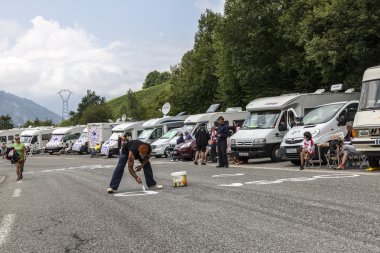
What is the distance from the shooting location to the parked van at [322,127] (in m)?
18.1

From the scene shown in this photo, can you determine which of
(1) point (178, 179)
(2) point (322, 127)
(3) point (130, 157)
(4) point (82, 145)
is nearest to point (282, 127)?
(2) point (322, 127)

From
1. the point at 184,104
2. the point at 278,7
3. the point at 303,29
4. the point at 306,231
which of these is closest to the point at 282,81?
the point at 278,7

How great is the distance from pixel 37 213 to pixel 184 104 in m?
46.5

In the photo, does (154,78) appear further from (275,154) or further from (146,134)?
(275,154)

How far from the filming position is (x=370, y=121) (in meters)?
15.0

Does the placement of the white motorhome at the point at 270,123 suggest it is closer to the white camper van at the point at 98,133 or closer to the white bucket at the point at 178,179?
the white bucket at the point at 178,179

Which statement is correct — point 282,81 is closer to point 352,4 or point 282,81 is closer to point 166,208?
point 352,4

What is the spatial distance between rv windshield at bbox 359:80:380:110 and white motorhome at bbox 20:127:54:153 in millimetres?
47935

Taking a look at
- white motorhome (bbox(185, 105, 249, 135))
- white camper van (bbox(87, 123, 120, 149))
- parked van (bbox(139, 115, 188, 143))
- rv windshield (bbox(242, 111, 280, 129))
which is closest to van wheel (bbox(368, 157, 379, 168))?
rv windshield (bbox(242, 111, 280, 129))

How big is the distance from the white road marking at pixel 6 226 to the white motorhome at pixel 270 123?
1261 centimetres

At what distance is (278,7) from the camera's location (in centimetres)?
3616

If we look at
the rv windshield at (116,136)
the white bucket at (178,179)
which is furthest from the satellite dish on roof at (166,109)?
the white bucket at (178,179)

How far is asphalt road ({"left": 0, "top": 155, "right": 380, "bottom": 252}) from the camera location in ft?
21.0

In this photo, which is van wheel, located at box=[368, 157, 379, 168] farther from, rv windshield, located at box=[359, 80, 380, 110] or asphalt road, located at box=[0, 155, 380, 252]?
asphalt road, located at box=[0, 155, 380, 252]
